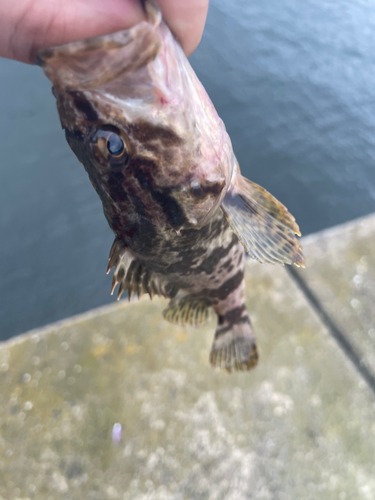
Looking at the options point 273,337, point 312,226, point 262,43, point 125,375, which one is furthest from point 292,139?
point 125,375

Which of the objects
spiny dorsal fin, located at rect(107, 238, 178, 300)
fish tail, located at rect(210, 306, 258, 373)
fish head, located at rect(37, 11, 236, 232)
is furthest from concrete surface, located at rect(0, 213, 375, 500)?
fish head, located at rect(37, 11, 236, 232)

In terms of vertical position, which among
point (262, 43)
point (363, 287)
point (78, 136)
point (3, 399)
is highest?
point (78, 136)

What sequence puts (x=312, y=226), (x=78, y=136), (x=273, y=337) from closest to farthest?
(x=78, y=136)
(x=273, y=337)
(x=312, y=226)

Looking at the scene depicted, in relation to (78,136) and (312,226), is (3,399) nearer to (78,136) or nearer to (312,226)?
(78,136)

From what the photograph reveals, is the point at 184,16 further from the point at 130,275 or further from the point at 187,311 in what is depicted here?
the point at 187,311

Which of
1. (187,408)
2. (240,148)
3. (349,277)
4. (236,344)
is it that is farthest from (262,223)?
(240,148)

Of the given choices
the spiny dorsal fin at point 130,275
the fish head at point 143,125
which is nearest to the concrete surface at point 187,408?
the spiny dorsal fin at point 130,275
